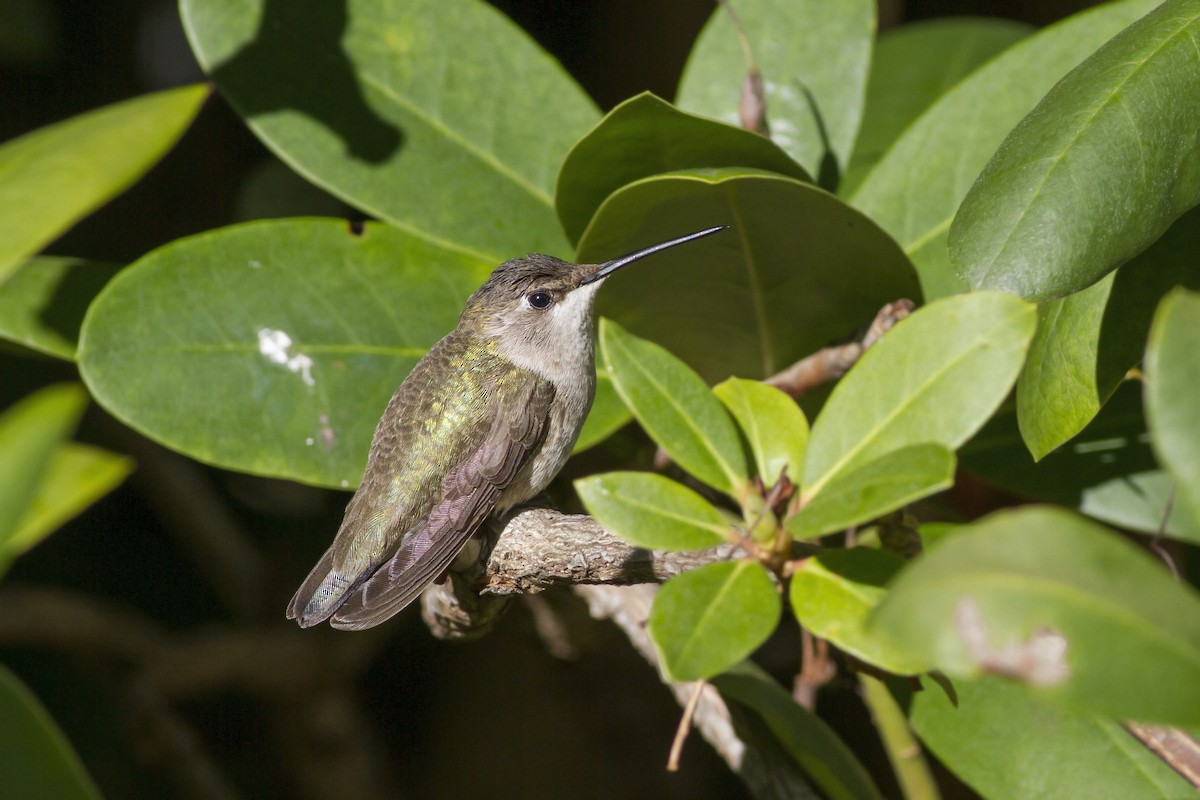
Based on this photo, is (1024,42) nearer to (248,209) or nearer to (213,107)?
(248,209)

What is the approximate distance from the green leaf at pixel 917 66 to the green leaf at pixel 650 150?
912 mm

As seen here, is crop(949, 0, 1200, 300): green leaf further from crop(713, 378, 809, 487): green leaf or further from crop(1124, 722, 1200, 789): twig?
crop(1124, 722, 1200, 789): twig

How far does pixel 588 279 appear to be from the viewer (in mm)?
1958

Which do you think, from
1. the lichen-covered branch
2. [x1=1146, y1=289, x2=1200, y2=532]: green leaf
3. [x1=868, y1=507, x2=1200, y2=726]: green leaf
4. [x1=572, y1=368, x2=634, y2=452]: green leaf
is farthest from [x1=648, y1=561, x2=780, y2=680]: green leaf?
[x1=572, y1=368, x2=634, y2=452]: green leaf

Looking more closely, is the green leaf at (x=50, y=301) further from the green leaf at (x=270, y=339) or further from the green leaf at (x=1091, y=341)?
the green leaf at (x=1091, y=341)

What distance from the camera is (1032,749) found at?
4.89ft

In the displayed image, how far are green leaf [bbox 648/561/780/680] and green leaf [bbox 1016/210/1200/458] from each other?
16.6 inches

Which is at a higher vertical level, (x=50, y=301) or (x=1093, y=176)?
(x=1093, y=176)

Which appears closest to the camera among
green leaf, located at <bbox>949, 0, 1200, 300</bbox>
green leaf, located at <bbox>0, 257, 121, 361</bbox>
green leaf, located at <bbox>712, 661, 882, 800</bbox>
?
green leaf, located at <bbox>949, 0, 1200, 300</bbox>

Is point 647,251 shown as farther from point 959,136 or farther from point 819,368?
point 959,136

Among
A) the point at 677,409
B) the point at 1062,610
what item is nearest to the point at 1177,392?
the point at 1062,610

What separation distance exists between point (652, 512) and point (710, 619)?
0.12 metres

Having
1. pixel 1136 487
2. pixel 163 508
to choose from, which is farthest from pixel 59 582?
pixel 1136 487

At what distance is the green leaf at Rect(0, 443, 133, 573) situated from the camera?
161 cm
